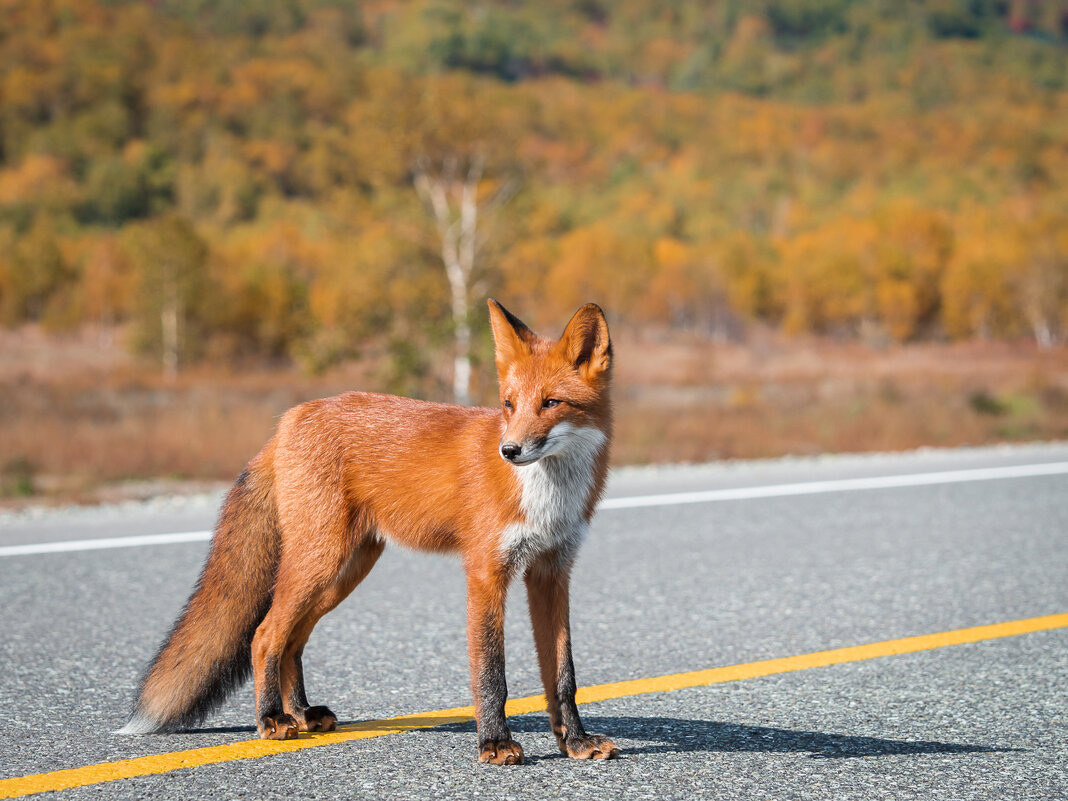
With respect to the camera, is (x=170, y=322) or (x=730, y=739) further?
(x=170, y=322)

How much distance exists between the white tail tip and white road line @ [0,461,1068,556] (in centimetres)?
377

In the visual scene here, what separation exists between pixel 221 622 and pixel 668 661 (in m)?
2.04

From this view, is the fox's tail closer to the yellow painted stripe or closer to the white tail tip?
the white tail tip

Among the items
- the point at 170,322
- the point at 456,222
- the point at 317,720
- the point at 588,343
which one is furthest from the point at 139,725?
the point at 170,322

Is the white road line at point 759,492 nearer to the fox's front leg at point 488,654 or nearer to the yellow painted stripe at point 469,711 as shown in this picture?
the yellow painted stripe at point 469,711

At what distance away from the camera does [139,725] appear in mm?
3516

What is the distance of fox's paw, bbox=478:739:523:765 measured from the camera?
129 inches

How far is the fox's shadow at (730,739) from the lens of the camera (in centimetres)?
351

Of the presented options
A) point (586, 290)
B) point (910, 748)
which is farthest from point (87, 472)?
point (586, 290)

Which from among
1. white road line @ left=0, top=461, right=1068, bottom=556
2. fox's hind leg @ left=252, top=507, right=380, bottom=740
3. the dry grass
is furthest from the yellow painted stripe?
white road line @ left=0, top=461, right=1068, bottom=556

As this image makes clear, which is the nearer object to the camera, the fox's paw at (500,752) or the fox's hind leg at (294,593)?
the fox's paw at (500,752)

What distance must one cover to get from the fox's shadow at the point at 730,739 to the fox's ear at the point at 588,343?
1.32 metres

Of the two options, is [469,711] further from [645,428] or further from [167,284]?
[167,284]

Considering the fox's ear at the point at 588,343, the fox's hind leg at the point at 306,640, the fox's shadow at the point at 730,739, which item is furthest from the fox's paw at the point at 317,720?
the fox's ear at the point at 588,343
